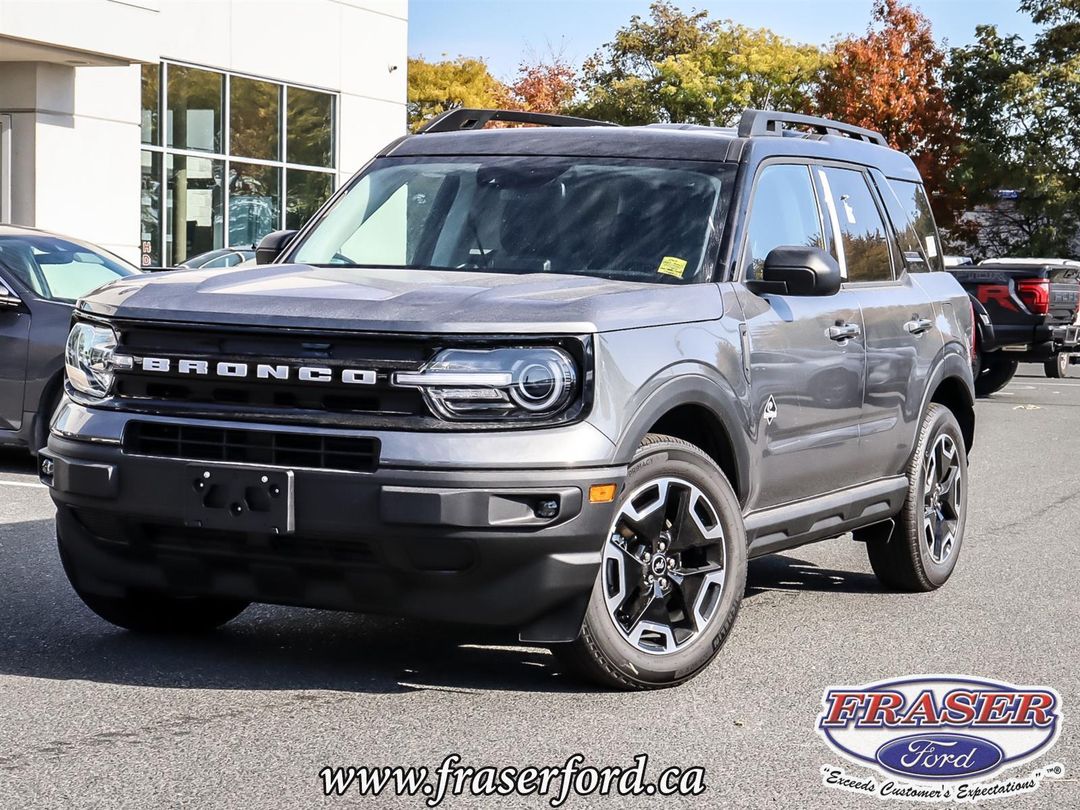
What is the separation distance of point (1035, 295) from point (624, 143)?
1629 cm

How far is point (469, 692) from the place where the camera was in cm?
526

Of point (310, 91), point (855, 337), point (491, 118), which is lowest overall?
point (855, 337)

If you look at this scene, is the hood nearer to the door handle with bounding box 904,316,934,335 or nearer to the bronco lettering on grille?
the bronco lettering on grille

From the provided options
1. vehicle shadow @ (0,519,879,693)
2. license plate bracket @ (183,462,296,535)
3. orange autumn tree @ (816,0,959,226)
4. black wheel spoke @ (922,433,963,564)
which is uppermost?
orange autumn tree @ (816,0,959,226)

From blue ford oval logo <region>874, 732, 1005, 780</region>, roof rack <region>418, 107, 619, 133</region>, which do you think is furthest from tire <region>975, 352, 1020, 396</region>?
blue ford oval logo <region>874, 732, 1005, 780</region>

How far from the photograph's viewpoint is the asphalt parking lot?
4.31 metres

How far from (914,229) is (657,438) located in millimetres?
2979

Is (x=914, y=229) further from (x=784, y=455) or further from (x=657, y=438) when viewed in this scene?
(x=657, y=438)

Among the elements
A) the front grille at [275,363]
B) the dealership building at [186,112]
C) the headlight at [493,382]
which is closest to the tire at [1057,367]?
the dealership building at [186,112]

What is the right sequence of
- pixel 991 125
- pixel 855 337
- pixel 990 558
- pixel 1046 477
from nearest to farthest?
pixel 855 337 < pixel 990 558 < pixel 1046 477 < pixel 991 125

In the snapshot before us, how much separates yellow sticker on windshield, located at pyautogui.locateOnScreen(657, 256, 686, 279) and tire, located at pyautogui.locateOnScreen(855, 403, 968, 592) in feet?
6.52

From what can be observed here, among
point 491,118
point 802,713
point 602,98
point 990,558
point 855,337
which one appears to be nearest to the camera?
point 802,713

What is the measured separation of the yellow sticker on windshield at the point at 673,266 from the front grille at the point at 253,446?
4.81 ft

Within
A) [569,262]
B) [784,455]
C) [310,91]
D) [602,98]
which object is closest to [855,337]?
[784,455]
